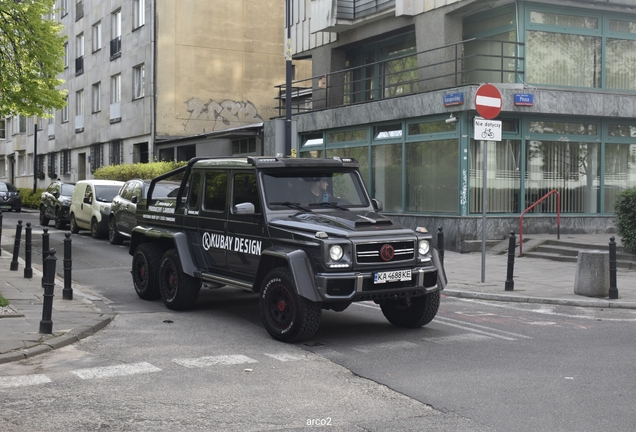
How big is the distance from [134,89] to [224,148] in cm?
892

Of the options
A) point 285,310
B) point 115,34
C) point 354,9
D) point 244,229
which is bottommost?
point 285,310

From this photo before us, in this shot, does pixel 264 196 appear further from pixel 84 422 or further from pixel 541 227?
pixel 541 227

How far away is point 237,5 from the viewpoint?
37.9m

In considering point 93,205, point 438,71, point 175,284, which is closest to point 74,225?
point 93,205

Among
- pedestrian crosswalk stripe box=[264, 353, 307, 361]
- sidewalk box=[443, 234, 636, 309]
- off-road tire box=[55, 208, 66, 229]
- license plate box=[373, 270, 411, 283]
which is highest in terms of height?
off-road tire box=[55, 208, 66, 229]

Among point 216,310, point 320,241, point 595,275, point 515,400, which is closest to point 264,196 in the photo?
point 320,241

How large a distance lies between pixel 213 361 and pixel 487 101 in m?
7.87

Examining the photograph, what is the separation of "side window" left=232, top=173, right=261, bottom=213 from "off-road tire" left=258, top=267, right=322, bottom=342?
1083 millimetres

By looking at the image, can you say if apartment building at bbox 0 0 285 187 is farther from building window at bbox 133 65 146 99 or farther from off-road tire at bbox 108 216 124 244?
off-road tire at bbox 108 216 124 244

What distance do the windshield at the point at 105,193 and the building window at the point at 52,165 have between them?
30.2 m

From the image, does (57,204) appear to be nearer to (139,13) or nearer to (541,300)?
(139,13)

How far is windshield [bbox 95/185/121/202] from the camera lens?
23.4 metres

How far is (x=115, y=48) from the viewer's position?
41.9 metres

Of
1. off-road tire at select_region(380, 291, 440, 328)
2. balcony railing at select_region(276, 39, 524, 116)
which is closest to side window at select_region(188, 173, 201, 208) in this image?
off-road tire at select_region(380, 291, 440, 328)
